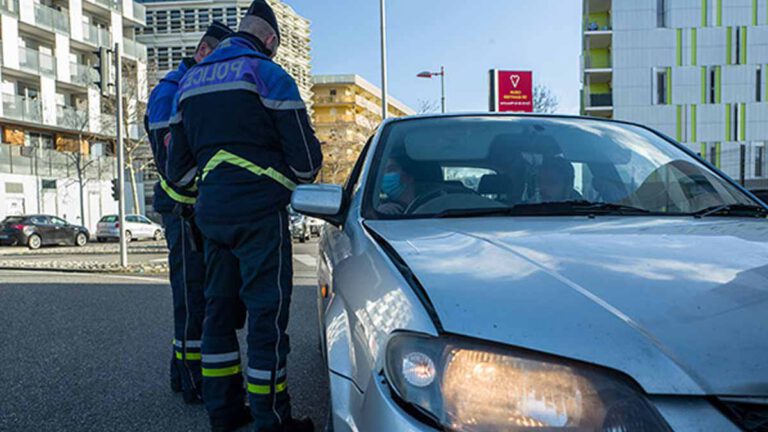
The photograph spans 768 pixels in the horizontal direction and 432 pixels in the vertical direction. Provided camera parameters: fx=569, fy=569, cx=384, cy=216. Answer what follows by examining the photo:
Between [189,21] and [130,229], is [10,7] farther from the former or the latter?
[189,21]

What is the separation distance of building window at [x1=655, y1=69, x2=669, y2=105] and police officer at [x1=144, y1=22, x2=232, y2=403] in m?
36.5

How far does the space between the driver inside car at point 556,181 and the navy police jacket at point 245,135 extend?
3.50ft

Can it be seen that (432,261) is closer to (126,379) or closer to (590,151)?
(590,151)

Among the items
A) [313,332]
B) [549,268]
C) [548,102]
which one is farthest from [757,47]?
[549,268]

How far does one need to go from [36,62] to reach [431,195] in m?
36.6

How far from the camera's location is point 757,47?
112ft

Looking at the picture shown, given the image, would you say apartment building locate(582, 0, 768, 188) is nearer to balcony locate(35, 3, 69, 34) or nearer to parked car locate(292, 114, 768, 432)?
balcony locate(35, 3, 69, 34)

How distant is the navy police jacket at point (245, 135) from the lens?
2525 millimetres

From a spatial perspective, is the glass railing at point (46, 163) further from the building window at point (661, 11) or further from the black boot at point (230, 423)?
the building window at point (661, 11)

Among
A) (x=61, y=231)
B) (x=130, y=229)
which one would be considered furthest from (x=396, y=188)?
(x=130, y=229)

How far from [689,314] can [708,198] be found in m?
1.43

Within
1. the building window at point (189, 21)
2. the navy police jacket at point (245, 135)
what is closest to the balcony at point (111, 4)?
the building window at point (189, 21)

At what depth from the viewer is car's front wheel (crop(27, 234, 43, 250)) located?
22.5m

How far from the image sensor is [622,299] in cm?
117
